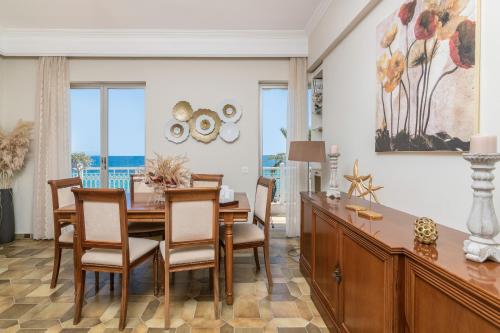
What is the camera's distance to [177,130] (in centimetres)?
439

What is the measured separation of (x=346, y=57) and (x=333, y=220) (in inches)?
75.3

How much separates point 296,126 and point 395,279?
131 inches

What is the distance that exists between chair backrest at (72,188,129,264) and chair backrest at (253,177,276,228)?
128cm

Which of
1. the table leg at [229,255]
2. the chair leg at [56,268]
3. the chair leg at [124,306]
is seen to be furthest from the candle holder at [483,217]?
the chair leg at [56,268]

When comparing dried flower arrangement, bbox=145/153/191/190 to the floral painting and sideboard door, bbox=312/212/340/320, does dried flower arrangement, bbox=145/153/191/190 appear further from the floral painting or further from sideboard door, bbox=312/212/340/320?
the floral painting

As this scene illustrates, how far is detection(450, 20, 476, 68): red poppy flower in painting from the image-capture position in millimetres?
1323

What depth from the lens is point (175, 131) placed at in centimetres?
438

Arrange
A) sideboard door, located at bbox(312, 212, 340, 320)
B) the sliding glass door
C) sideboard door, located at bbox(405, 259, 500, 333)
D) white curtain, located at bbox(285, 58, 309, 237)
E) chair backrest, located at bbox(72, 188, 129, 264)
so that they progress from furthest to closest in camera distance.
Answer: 1. the sliding glass door
2. white curtain, located at bbox(285, 58, 309, 237)
3. chair backrest, located at bbox(72, 188, 129, 264)
4. sideboard door, located at bbox(312, 212, 340, 320)
5. sideboard door, located at bbox(405, 259, 500, 333)

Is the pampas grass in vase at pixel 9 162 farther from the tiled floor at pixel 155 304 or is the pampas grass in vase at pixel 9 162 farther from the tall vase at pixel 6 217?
the tiled floor at pixel 155 304

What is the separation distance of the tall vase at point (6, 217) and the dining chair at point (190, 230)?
3549 mm

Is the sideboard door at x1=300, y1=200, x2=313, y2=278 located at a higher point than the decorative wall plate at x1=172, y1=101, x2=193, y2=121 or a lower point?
lower

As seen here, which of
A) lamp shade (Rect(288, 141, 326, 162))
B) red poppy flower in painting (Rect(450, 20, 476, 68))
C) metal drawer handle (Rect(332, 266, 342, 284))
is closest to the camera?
red poppy flower in painting (Rect(450, 20, 476, 68))

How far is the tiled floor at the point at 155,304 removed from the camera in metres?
2.09

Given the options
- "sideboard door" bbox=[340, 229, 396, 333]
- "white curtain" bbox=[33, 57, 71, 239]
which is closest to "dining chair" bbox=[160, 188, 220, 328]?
"sideboard door" bbox=[340, 229, 396, 333]
